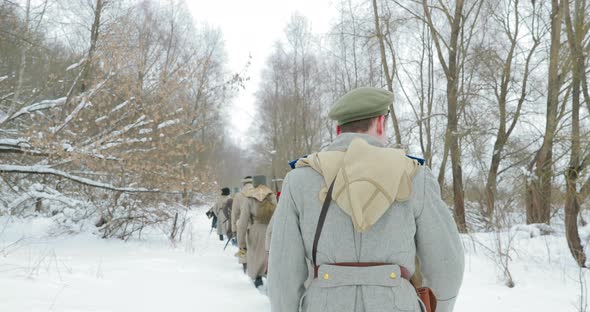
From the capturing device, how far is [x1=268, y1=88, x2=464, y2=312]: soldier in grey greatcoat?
1468 mm

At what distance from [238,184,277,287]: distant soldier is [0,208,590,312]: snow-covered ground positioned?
1.06 ft

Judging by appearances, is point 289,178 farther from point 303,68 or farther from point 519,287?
point 303,68

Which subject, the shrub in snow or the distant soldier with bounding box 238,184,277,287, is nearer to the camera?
the distant soldier with bounding box 238,184,277,287

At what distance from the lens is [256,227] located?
6.52 m

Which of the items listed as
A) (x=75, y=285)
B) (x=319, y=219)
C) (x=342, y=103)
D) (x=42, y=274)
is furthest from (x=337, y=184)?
(x=42, y=274)

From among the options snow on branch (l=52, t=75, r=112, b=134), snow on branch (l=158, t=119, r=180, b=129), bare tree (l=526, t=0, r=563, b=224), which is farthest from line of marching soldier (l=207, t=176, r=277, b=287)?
bare tree (l=526, t=0, r=563, b=224)

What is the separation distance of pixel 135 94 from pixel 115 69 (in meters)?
0.55

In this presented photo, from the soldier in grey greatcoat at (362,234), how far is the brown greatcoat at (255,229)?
187 inches

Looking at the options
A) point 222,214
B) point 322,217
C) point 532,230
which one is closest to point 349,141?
point 322,217

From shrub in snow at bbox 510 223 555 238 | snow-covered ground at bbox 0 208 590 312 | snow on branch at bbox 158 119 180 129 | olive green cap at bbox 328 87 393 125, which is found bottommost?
snow-covered ground at bbox 0 208 590 312

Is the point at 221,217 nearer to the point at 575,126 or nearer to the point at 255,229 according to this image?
the point at 255,229

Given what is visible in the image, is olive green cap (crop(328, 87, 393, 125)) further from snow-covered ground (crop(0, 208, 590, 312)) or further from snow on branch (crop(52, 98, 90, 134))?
snow on branch (crop(52, 98, 90, 134))

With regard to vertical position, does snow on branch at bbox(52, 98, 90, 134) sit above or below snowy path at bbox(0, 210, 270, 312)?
above

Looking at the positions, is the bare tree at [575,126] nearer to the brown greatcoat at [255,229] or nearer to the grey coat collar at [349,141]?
the brown greatcoat at [255,229]
